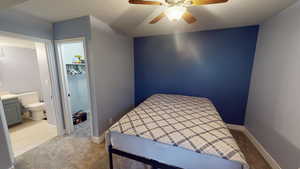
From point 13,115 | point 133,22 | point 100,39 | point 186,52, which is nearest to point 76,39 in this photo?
point 100,39

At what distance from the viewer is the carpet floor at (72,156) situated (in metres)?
1.67

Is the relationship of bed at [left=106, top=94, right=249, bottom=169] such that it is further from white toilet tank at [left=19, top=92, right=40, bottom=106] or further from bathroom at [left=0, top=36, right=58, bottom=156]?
white toilet tank at [left=19, top=92, right=40, bottom=106]

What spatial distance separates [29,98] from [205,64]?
484 centimetres

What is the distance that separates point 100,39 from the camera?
6.77ft

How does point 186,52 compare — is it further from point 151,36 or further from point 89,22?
point 89,22

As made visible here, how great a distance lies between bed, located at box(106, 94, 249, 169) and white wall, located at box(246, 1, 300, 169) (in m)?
0.92

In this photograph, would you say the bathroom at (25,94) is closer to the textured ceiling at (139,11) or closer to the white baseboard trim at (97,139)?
the white baseboard trim at (97,139)

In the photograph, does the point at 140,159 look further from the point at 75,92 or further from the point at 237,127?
the point at 75,92

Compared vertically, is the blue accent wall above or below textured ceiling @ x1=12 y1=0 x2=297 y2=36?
below

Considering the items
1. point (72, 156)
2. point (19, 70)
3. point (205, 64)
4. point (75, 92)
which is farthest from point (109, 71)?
point (19, 70)

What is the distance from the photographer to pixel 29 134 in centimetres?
247

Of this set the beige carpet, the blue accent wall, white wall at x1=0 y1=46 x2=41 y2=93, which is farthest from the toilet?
the blue accent wall

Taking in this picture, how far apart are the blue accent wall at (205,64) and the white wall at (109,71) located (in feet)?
1.83

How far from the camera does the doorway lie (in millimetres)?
2307
